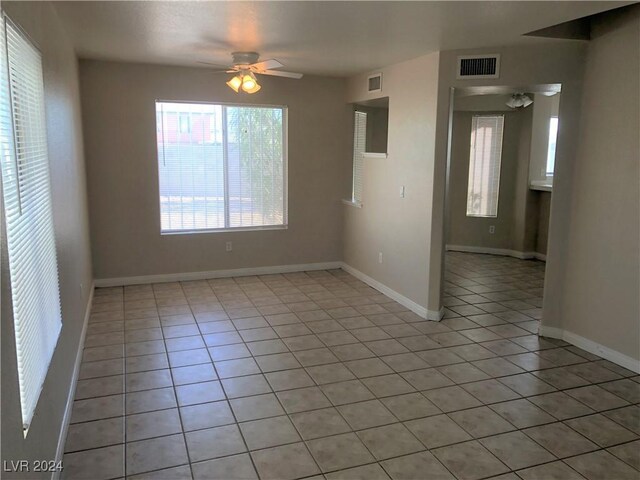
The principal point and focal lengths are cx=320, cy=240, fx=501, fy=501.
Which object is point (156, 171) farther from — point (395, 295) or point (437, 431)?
point (437, 431)

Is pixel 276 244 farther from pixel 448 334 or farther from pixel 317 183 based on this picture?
pixel 448 334

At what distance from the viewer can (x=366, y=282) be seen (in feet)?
19.4

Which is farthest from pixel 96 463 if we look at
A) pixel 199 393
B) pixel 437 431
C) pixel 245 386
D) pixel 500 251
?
pixel 500 251

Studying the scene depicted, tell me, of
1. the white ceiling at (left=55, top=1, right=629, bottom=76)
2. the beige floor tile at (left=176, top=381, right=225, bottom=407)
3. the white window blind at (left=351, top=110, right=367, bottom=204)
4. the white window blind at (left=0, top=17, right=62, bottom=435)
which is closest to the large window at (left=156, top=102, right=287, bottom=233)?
the white window blind at (left=351, top=110, right=367, bottom=204)

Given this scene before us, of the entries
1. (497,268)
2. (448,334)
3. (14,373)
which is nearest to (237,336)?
(448,334)

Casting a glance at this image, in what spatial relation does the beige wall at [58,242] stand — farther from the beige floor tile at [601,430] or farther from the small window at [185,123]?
the beige floor tile at [601,430]

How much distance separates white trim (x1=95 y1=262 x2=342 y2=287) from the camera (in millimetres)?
5641

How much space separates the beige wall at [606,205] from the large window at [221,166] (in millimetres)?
3270

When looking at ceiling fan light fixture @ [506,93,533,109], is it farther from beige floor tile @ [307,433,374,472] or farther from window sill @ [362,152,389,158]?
beige floor tile @ [307,433,374,472]

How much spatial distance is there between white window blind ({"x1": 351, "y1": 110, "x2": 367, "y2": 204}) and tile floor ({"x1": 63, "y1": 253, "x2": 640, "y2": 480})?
1644 mm

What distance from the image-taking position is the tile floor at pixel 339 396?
8.31 feet

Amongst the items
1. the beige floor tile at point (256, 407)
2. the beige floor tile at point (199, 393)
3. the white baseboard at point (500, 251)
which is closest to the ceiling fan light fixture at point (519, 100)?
the white baseboard at point (500, 251)

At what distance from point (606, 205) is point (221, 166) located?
400 cm

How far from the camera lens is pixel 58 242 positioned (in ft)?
9.62
